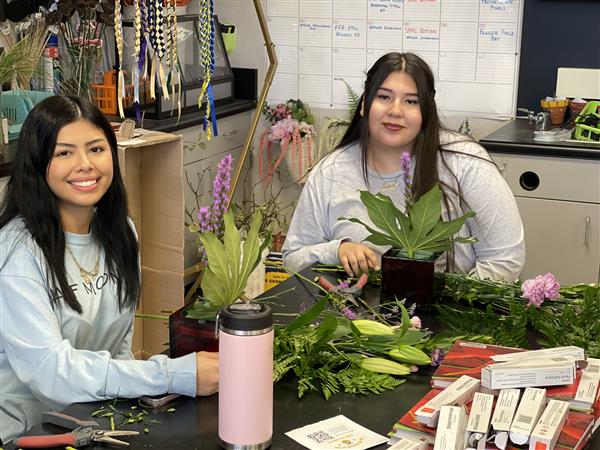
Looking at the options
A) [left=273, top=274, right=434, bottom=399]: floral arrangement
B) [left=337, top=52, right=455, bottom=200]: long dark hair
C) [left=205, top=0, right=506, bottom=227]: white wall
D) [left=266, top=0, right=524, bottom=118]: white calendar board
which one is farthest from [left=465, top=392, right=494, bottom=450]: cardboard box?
[left=205, top=0, right=506, bottom=227]: white wall

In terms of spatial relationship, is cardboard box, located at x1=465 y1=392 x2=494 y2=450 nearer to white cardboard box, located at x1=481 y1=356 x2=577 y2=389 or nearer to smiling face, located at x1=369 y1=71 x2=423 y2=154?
white cardboard box, located at x1=481 y1=356 x2=577 y2=389

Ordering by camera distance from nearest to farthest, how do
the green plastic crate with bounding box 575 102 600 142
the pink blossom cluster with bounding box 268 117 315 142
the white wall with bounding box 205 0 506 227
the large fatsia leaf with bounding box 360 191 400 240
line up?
the large fatsia leaf with bounding box 360 191 400 240
the green plastic crate with bounding box 575 102 600 142
the pink blossom cluster with bounding box 268 117 315 142
the white wall with bounding box 205 0 506 227

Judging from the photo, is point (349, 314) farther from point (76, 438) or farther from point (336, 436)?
point (76, 438)

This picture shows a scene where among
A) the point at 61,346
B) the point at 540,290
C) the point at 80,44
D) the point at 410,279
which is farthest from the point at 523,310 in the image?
the point at 80,44

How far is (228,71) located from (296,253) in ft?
7.33

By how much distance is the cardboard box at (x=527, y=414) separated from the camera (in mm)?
1260

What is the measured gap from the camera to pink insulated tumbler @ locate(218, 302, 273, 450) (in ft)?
4.22

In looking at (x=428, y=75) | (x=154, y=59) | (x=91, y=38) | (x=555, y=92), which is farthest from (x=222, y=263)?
(x=555, y=92)

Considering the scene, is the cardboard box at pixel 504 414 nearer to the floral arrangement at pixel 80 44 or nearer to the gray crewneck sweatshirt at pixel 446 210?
the gray crewneck sweatshirt at pixel 446 210

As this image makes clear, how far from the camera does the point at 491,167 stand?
2.52m

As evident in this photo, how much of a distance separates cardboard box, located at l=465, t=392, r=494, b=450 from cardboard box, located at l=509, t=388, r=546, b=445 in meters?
0.04

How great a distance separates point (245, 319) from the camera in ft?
4.19

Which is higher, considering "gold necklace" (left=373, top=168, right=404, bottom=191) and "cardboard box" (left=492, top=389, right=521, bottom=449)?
"gold necklace" (left=373, top=168, right=404, bottom=191)

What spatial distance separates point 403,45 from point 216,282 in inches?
116
